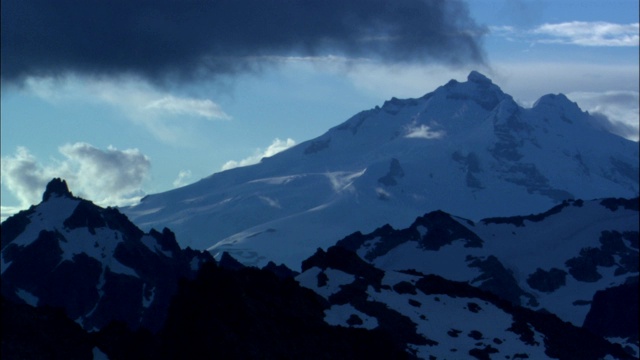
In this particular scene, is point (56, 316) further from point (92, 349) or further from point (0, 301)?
point (0, 301)

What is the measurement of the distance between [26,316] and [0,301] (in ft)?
21.1

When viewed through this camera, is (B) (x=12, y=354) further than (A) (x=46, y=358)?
No

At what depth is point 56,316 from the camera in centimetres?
19612

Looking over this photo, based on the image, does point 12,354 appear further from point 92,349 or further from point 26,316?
point 92,349

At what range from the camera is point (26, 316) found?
182250 mm

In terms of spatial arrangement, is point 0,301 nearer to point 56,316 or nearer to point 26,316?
point 26,316

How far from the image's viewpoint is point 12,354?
169750mm

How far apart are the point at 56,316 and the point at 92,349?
619 centimetres

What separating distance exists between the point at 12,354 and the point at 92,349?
27884mm

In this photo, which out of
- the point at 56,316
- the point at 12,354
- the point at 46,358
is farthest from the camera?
the point at 56,316

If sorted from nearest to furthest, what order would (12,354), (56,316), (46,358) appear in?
(12,354), (46,358), (56,316)

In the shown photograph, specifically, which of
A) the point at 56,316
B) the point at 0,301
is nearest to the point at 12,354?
the point at 0,301

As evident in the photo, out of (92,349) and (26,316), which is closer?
(26,316)

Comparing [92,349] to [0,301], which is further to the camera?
[92,349]
